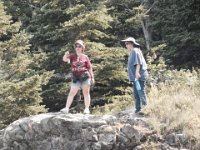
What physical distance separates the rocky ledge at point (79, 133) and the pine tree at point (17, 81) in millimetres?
4267

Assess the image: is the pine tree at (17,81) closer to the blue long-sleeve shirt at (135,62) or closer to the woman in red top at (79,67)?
the woman in red top at (79,67)

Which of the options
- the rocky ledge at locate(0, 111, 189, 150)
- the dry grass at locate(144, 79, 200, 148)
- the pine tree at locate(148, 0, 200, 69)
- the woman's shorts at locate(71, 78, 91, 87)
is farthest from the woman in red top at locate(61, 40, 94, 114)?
the pine tree at locate(148, 0, 200, 69)

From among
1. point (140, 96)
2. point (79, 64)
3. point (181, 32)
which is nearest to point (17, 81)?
point (79, 64)

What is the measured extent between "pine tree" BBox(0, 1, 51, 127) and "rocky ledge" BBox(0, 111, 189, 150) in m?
→ 4.27

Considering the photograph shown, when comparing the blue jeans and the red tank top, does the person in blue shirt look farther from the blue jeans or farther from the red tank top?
the red tank top

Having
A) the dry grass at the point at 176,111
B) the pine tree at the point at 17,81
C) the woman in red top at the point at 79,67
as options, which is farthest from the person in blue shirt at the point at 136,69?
the pine tree at the point at 17,81

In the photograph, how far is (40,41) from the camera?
19750mm

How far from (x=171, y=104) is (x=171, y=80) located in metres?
2.95

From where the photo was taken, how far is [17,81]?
16.1 metres

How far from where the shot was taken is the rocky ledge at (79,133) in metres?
9.62

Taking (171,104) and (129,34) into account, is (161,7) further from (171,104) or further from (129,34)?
(171,104)

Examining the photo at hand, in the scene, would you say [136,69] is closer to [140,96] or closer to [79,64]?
[140,96]

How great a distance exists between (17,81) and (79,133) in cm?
680

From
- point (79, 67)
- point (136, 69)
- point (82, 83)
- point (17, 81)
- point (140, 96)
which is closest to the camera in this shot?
point (136, 69)
